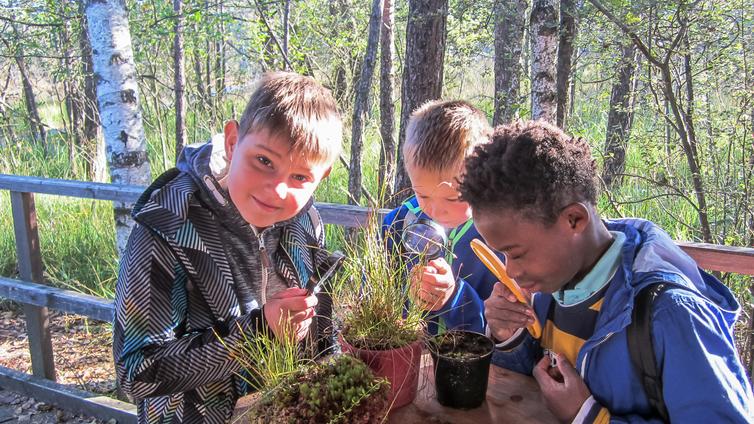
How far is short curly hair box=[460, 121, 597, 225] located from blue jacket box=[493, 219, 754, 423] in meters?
0.21

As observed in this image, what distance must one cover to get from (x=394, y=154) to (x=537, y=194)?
A: 3593 mm

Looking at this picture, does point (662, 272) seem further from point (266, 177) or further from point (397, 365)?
point (266, 177)

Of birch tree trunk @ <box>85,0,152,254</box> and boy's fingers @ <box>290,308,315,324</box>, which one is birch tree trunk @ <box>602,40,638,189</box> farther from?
boy's fingers @ <box>290,308,315,324</box>

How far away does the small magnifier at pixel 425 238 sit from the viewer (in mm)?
1686

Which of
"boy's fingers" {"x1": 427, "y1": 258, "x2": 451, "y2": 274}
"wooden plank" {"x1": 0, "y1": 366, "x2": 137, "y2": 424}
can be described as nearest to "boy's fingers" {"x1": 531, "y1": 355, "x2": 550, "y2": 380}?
"boy's fingers" {"x1": 427, "y1": 258, "x2": 451, "y2": 274}

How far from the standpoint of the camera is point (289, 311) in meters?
1.41

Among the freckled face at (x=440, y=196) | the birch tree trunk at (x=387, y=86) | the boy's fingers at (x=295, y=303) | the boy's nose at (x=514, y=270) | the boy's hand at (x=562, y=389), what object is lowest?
Result: the boy's hand at (x=562, y=389)

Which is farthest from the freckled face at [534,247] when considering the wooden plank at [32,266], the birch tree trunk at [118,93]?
the wooden plank at [32,266]

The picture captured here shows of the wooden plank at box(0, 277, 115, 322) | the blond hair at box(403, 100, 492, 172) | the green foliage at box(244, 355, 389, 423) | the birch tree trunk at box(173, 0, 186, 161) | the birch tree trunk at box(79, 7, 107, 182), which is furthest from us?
the birch tree trunk at box(79, 7, 107, 182)

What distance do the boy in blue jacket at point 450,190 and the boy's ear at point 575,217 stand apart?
16.8 inches

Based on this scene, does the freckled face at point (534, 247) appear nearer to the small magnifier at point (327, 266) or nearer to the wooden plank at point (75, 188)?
the small magnifier at point (327, 266)

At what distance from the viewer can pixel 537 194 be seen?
1333mm

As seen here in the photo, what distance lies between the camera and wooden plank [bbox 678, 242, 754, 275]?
1942mm

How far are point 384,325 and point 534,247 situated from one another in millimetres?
402
